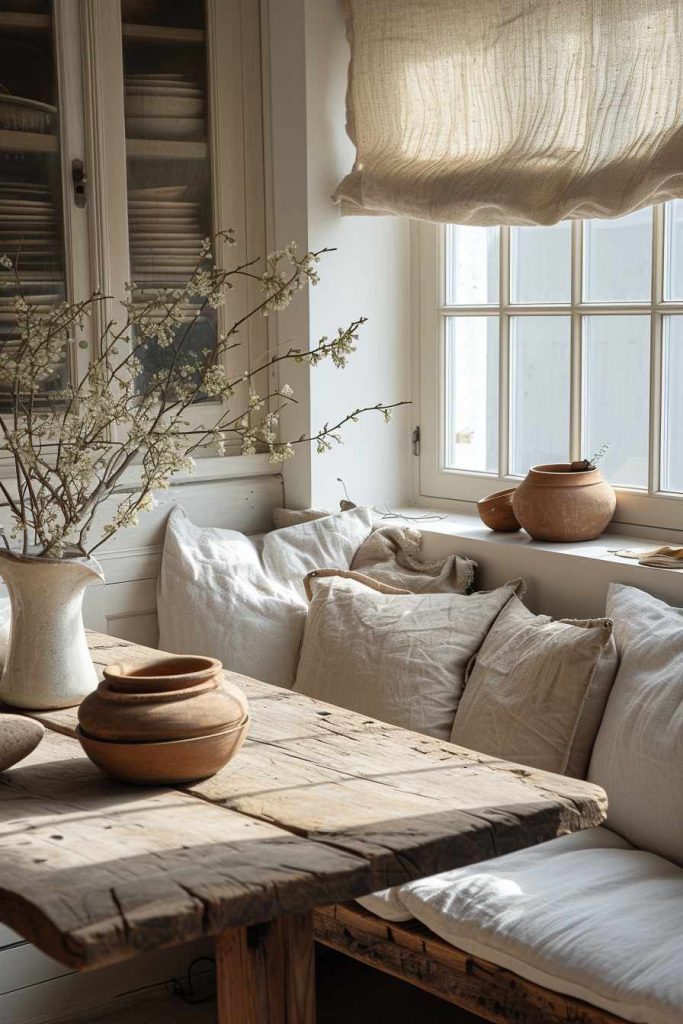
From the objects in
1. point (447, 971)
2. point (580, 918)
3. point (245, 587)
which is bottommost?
point (447, 971)

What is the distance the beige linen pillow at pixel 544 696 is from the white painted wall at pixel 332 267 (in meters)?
0.94

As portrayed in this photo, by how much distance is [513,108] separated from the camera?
2963 millimetres

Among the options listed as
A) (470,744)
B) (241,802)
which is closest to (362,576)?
(470,744)

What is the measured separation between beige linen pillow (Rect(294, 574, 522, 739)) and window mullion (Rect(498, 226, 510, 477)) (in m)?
0.53

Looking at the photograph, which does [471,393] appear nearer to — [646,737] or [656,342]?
[656,342]

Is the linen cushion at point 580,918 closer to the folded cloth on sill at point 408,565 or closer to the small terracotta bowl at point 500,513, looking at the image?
the folded cloth on sill at point 408,565

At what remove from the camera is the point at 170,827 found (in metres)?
1.49

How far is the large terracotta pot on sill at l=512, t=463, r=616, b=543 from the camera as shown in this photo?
2.88 metres

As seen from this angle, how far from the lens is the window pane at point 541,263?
3068 mm

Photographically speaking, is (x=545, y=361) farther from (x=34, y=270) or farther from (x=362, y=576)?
(x=34, y=270)

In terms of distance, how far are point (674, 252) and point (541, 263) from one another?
1.28 ft

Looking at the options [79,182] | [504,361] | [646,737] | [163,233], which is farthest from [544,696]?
[79,182]

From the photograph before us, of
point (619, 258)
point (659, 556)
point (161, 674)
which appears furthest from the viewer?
point (619, 258)

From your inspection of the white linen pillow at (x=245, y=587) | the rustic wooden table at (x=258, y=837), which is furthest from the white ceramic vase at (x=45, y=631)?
the white linen pillow at (x=245, y=587)
